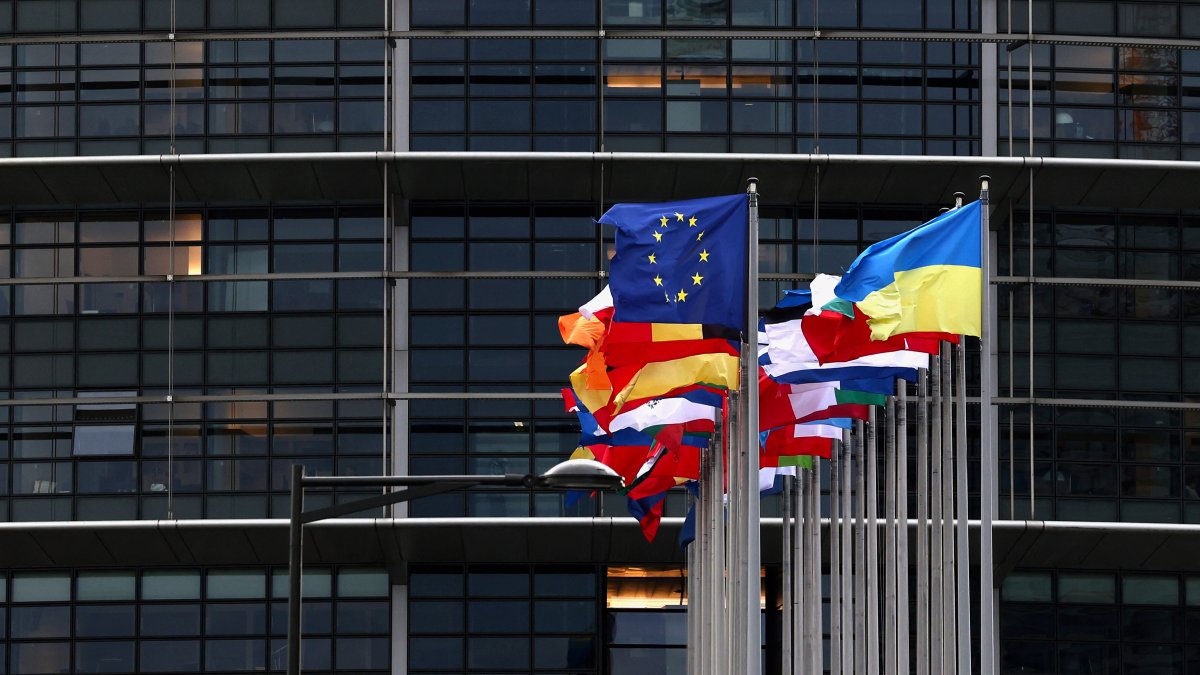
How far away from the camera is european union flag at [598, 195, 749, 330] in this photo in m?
22.3

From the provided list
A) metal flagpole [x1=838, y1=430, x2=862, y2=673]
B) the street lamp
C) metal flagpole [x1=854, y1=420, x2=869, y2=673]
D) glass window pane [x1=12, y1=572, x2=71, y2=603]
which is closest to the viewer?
the street lamp

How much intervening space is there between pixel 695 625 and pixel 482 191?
12946mm

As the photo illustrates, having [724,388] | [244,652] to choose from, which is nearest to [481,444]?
[244,652]

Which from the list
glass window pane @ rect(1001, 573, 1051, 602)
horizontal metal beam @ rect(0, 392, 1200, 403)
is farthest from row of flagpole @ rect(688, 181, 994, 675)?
glass window pane @ rect(1001, 573, 1051, 602)

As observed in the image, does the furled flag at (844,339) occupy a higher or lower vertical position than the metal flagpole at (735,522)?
higher

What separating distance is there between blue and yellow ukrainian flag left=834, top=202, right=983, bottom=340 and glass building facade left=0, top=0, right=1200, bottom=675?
21.1 meters

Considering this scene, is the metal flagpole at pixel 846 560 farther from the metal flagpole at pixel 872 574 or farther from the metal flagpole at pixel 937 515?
the metal flagpole at pixel 937 515

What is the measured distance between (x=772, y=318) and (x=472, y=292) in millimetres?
19062

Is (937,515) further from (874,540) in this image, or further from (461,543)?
(461,543)

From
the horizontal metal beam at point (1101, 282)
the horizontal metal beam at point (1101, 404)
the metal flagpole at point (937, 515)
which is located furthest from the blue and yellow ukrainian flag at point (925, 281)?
the horizontal metal beam at point (1101, 282)

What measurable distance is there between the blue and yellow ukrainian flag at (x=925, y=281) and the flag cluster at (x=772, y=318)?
0.04 feet

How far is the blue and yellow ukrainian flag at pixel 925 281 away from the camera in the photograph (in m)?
21.8

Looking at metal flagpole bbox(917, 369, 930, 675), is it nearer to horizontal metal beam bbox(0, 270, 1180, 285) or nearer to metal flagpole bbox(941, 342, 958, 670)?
metal flagpole bbox(941, 342, 958, 670)

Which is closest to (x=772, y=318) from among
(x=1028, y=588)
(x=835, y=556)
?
(x=835, y=556)
